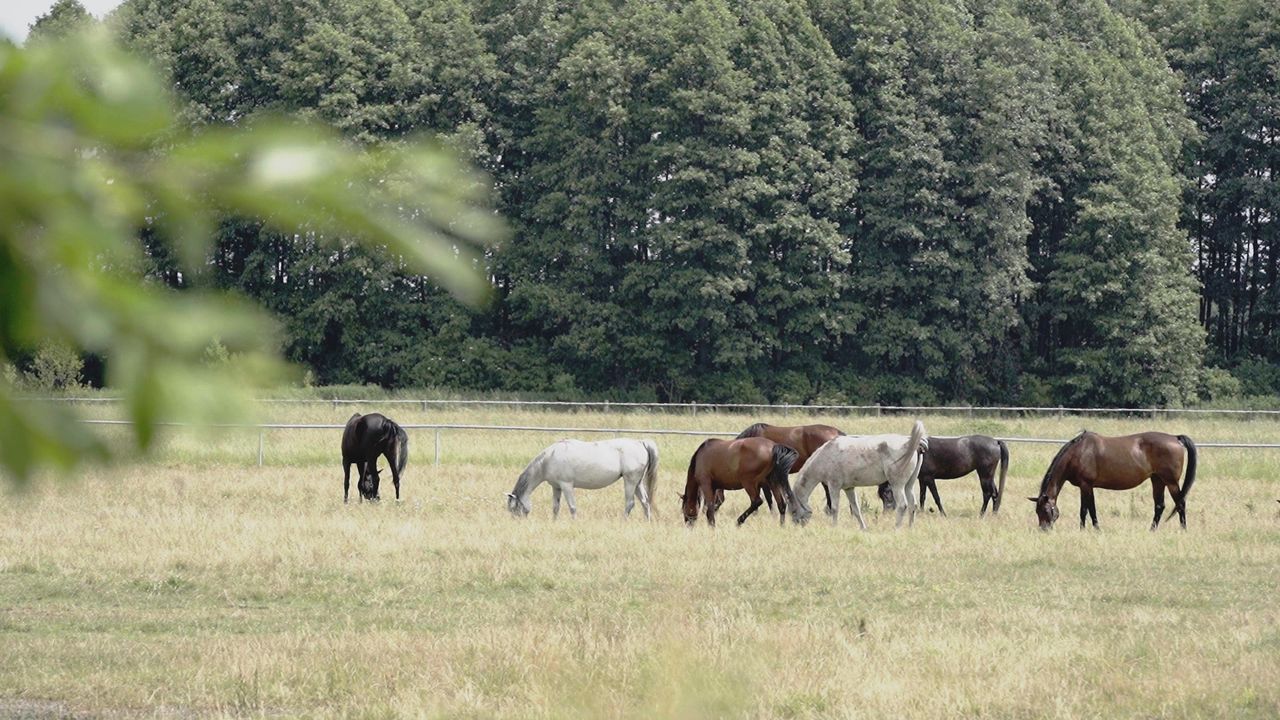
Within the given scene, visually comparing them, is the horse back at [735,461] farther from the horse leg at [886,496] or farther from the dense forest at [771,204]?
the dense forest at [771,204]

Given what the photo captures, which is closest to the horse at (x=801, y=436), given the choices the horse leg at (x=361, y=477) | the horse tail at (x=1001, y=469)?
the horse tail at (x=1001, y=469)

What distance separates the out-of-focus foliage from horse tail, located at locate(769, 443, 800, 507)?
15712 mm

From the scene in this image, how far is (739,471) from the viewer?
54.5 ft

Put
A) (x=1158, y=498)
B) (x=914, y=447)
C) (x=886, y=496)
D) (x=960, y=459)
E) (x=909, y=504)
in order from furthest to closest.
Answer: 1. (x=960, y=459)
2. (x=886, y=496)
3. (x=909, y=504)
4. (x=1158, y=498)
5. (x=914, y=447)

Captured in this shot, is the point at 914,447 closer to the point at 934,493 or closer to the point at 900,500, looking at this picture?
the point at 900,500

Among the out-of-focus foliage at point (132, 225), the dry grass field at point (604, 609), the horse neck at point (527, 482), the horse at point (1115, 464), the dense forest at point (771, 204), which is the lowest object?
the dry grass field at point (604, 609)

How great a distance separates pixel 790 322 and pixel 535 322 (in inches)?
316

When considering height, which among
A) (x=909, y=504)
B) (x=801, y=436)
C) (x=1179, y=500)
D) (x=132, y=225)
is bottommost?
(x=909, y=504)

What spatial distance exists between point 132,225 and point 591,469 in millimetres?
16894

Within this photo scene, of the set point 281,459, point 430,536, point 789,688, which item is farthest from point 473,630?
point 281,459

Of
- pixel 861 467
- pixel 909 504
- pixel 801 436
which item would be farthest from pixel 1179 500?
pixel 801 436

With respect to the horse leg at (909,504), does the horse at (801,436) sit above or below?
above

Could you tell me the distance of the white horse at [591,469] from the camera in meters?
17.4

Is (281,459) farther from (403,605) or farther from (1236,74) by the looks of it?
(1236,74)
